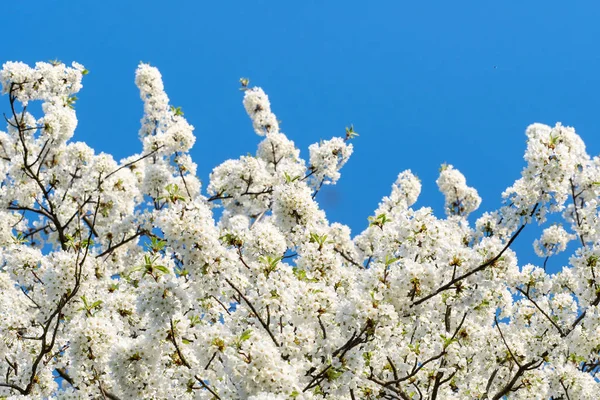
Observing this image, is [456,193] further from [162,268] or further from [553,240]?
[162,268]

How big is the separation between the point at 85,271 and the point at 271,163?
8129 mm

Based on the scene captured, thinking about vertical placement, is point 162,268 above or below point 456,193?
below

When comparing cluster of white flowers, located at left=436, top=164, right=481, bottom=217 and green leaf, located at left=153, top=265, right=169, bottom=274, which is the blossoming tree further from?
cluster of white flowers, located at left=436, top=164, right=481, bottom=217

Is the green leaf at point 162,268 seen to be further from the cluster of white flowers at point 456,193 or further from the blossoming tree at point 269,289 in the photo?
the cluster of white flowers at point 456,193

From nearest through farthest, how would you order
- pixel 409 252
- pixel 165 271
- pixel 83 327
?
pixel 165 271 → pixel 83 327 → pixel 409 252

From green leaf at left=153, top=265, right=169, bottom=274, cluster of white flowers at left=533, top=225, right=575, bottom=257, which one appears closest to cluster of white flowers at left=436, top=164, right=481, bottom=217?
cluster of white flowers at left=533, top=225, right=575, bottom=257

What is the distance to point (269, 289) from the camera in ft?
23.5

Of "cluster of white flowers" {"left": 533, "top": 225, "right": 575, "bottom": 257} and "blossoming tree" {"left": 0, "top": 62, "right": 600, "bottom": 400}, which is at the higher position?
"cluster of white flowers" {"left": 533, "top": 225, "right": 575, "bottom": 257}

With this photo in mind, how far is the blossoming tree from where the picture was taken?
22.9 ft

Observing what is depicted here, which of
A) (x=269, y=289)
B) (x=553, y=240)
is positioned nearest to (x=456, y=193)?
(x=553, y=240)

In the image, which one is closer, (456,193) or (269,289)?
(269,289)

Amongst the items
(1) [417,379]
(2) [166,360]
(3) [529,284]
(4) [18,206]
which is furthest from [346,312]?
(4) [18,206]

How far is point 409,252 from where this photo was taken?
8.27m

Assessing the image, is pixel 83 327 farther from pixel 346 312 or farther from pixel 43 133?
pixel 43 133
